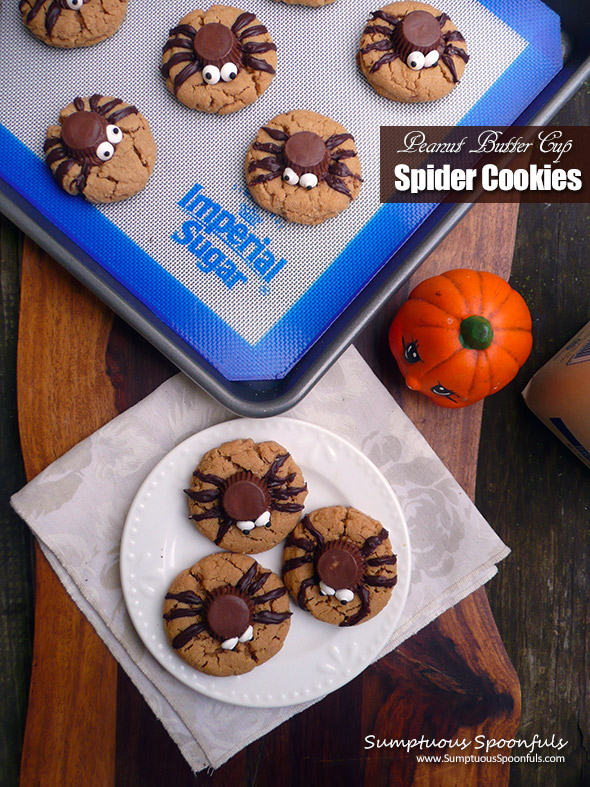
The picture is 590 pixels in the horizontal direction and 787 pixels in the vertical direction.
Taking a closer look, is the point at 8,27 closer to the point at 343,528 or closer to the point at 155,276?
the point at 155,276

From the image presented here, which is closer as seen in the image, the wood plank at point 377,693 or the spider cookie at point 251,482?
the spider cookie at point 251,482

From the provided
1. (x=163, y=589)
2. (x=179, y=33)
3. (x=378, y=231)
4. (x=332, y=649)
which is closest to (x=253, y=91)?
(x=179, y=33)

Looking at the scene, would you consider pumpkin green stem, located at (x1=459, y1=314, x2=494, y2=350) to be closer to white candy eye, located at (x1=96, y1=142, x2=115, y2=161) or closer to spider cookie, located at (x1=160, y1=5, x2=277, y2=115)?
spider cookie, located at (x1=160, y1=5, x2=277, y2=115)

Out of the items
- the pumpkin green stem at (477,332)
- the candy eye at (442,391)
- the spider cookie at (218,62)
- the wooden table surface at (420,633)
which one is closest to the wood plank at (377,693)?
the wooden table surface at (420,633)

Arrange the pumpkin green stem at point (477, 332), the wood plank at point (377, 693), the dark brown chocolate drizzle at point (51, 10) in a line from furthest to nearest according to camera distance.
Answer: the wood plank at point (377, 693), the dark brown chocolate drizzle at point (51, 10), the pumpkin green stem at point (477, 332)

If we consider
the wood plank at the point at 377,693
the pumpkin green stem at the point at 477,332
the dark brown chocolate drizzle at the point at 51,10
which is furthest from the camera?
the wood plank at the point at 377,693

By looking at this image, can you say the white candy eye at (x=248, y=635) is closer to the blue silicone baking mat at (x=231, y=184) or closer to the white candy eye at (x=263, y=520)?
the white candy eye at (x=263, y=520)

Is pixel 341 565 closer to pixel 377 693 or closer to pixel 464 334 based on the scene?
pixel 377 693

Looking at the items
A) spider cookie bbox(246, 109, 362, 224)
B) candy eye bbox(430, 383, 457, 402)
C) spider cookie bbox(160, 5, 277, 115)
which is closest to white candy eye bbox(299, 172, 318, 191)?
spider cookie bbox(246, 109, 362, 224)
